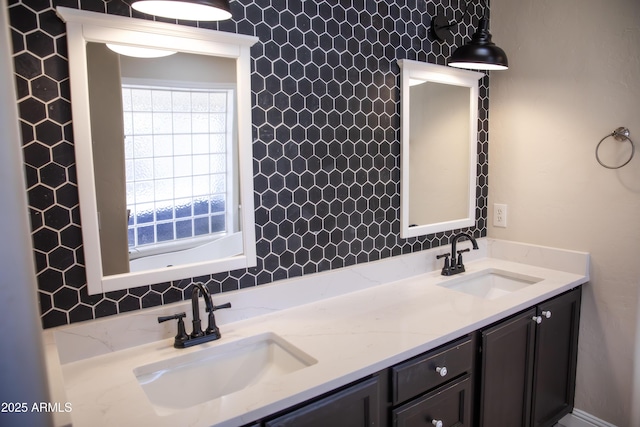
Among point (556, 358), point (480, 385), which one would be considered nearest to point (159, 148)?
point (480, 385)

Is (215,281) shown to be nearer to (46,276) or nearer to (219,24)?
(46,276)

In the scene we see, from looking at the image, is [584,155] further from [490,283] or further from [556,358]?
[556,358]

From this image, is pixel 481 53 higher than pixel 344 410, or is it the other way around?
pixel 481 53

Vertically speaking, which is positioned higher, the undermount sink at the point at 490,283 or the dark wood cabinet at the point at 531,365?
the undermount sink at the point at 490,283

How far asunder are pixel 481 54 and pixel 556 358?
4.70 ft

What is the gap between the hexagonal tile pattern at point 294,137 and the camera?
1250mm

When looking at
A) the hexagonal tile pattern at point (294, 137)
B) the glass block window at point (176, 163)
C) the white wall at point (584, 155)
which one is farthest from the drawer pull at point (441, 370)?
the white wall at point (584, 155)

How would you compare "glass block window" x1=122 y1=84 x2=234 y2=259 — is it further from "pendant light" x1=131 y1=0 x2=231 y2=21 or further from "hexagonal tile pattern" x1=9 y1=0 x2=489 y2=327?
"pendant light" x1=131 y1=0 x2=231 y2=21

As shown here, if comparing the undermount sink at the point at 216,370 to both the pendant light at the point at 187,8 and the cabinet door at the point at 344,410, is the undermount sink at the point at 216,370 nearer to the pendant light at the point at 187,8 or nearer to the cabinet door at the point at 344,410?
the cabinet door at the point at 344,410

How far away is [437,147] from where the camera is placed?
221 centimetres

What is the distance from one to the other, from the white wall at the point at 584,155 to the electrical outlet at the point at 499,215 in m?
0.04

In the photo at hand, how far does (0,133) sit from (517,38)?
8.00 feet

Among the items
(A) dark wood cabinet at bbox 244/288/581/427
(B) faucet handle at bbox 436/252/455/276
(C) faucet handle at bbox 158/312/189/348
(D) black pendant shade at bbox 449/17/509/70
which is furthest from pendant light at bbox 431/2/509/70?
(C) faucet handle at bbox 158/312/189/348

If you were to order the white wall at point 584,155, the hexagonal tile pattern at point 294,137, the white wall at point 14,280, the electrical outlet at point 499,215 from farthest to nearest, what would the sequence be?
the electrical outlet at point 499,215 < the white wall at point 584,155 < the hexagonal tile pattern at point 294,137 < the white wall at point 14,280
